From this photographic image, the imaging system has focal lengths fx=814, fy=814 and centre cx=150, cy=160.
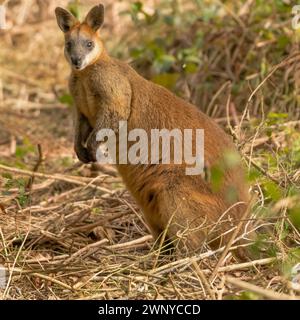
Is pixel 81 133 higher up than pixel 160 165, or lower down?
higher up

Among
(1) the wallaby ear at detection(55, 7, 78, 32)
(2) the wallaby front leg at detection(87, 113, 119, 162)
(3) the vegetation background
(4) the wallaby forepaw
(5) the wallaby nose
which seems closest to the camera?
(3) the vegetation background

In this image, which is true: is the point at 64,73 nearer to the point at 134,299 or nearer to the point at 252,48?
the point at 252,48

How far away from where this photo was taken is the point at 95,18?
6.06 meters

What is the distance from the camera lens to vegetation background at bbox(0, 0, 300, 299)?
4969 mm

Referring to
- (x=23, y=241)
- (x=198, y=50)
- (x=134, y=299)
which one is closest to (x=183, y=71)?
(x=198, y=50)

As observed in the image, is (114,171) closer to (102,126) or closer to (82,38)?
(102,126)

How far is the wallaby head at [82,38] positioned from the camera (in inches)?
231

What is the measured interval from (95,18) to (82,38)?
8.6 inches

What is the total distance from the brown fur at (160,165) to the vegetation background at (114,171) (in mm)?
193

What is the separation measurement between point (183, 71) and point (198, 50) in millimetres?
349

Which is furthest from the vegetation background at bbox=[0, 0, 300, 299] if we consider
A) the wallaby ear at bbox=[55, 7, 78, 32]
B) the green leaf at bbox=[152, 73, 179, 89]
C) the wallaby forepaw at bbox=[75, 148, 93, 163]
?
the wallaby ear at bbox=[55, 7, 78, 32]

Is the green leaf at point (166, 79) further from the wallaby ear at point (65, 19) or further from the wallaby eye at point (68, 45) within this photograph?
the wallaby eye at point (68, 45)

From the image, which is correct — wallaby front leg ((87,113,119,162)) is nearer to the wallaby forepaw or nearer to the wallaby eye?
the wallaby forepaw

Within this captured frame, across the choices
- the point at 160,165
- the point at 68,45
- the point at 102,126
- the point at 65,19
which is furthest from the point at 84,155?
the point at 65,19
